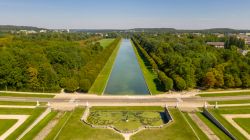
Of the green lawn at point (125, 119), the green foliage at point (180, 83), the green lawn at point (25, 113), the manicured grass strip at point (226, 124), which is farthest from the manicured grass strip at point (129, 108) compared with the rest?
the green foliage at point (180, 83)

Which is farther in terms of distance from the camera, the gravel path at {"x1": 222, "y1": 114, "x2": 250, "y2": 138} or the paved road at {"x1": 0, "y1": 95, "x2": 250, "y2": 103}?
the paved road at {"x1": 0, "y1": 95, "x2": 250, "y2": 103}

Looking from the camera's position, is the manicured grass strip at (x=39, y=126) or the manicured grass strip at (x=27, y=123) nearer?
the manicured grass strip at (x=39, y=126)

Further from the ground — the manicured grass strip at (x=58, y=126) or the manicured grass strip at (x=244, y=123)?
the manicured grass strip at (x=58, y=126)

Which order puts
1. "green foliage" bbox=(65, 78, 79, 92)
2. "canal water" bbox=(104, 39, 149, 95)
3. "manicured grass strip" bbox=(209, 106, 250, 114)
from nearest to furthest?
1. "manicured grass strip" bbox=(209, 106, 250, 114)
2. "green foliage" bbox=(65, 78, 79, 92)
3. "canal water" bbox=(104, 39, 149, 95)

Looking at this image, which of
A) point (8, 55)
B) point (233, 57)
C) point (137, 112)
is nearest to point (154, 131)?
point (137, 112)

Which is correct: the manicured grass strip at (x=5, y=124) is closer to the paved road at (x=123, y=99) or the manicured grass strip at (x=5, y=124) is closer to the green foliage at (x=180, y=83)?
the paved road at (x=123, y=99)

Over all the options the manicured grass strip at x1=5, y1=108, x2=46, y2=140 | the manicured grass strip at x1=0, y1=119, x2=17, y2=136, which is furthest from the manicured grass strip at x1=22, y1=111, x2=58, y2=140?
the manicured grass strip at x1=0, y1=119, x2=17, y2=136

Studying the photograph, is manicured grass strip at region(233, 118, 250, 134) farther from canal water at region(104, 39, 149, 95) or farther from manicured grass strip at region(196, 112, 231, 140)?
canal water at region(104, 39, 149, 95)
